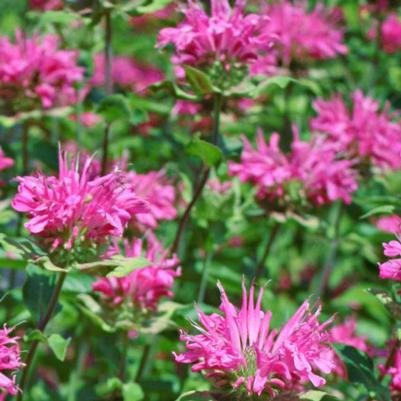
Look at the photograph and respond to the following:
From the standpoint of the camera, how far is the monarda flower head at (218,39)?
194 centimetres

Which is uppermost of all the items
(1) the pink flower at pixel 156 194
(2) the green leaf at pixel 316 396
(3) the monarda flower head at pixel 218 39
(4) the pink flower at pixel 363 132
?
(3) the monarda flower head at pixel 218 39

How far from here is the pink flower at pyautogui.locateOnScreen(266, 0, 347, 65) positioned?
291 cm

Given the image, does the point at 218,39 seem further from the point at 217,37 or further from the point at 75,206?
the point at 75,206

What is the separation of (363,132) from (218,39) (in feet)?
2.39

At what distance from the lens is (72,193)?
5.25 feet

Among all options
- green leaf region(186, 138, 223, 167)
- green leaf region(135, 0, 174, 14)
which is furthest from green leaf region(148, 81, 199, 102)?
green leaf region(135, 0, 174, 14)

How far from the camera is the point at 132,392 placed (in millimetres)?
1854

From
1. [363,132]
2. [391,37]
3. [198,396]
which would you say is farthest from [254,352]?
[391,37]

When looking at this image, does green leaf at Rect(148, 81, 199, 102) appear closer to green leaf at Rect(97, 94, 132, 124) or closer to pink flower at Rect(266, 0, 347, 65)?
green leaf at Rect(97, 94, 132, 124)

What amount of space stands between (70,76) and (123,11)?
386 millimetres

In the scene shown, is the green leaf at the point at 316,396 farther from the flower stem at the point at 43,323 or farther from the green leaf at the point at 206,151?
the green leaf at the point at 206,151

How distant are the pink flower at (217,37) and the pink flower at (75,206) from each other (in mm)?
477

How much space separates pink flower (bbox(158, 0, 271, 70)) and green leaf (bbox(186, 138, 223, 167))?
0.75 feet

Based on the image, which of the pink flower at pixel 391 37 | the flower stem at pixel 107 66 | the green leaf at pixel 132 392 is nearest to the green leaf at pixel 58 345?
the green leaf at pixel 132 392
